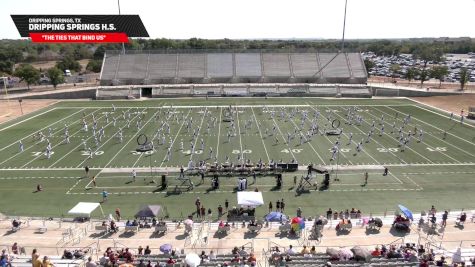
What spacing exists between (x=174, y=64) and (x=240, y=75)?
15.4 meters

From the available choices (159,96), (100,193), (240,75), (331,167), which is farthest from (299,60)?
(100,193)

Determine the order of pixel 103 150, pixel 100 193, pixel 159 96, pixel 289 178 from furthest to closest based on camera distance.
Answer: pixel 159 96 → pixel 103 150 → pixel 289 178 → pixel 100 193

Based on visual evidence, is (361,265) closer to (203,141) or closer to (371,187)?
(371,187)

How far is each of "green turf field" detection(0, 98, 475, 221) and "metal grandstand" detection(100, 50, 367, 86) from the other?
23.8m

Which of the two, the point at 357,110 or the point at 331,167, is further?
the point at 357,110

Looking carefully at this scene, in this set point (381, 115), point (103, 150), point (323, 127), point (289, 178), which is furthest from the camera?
point (381, 115)

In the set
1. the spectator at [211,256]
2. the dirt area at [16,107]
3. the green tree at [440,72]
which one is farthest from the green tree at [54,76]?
the green tree at [440,72]

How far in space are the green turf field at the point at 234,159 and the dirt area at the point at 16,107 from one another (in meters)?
2.69

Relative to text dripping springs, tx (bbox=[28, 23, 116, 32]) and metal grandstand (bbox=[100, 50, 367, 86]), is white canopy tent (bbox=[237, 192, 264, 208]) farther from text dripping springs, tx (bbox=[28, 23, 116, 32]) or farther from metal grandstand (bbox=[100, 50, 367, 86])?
text dripping springs, tx (bbox=[28, 23, 116, 32])

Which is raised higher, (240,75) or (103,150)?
(240,75)

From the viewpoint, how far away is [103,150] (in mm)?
36656

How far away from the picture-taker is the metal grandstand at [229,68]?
79.1 meters

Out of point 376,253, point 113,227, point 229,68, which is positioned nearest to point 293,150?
point 376,253

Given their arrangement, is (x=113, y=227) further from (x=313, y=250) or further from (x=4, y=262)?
(x=313, y=250)
